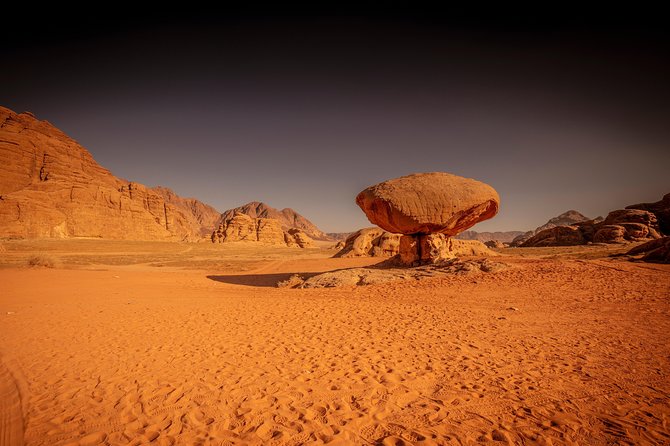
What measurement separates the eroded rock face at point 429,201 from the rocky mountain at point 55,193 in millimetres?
63823

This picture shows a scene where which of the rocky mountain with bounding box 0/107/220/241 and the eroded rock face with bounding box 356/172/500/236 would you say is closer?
the eroded rock face with bounding box 356/172/500/236

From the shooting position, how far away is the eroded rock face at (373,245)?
95.6ft

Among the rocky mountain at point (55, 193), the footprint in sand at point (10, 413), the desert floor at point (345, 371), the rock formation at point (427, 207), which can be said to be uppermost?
the rocky mountain at point (55, 193)

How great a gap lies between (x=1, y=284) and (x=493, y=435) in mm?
21590

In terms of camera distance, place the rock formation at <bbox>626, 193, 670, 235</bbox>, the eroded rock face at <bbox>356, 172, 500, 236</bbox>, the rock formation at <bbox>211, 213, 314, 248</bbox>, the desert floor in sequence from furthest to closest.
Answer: the rock formation at <bbox>211, 213, 314, 248</bbox>, the rock formation at <bbox>626, 193, 670, 235</bbox>, the eroded rock face at <bbox>356, 172, 500, 236</bbox>, the desert floor

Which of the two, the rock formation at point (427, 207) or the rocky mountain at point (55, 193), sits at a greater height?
the rocky mountain at point (55, 193)

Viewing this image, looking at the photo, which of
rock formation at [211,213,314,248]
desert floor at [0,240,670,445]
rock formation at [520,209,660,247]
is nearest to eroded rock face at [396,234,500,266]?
desert floor at [0,240,670,445]

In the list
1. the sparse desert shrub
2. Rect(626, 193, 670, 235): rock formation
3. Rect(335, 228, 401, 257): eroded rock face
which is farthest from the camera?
Rect(626, 193, 670, 235): rock formation

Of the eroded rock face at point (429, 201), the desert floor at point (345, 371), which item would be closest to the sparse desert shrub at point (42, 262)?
the desert floor at point (345, 371)

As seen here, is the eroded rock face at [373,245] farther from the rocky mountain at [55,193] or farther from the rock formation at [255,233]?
the rocky mountain at [55,193]

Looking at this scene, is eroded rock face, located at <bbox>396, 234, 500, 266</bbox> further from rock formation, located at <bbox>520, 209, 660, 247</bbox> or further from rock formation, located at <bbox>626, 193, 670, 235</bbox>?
rock formation, located at <bbox>626, 193, 670, 235</bbox>

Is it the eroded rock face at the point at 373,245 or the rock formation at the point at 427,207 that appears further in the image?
the eroded rock face at the point at 373,245

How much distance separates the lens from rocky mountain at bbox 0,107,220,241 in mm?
49312

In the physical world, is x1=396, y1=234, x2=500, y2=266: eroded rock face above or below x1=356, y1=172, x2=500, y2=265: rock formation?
below
